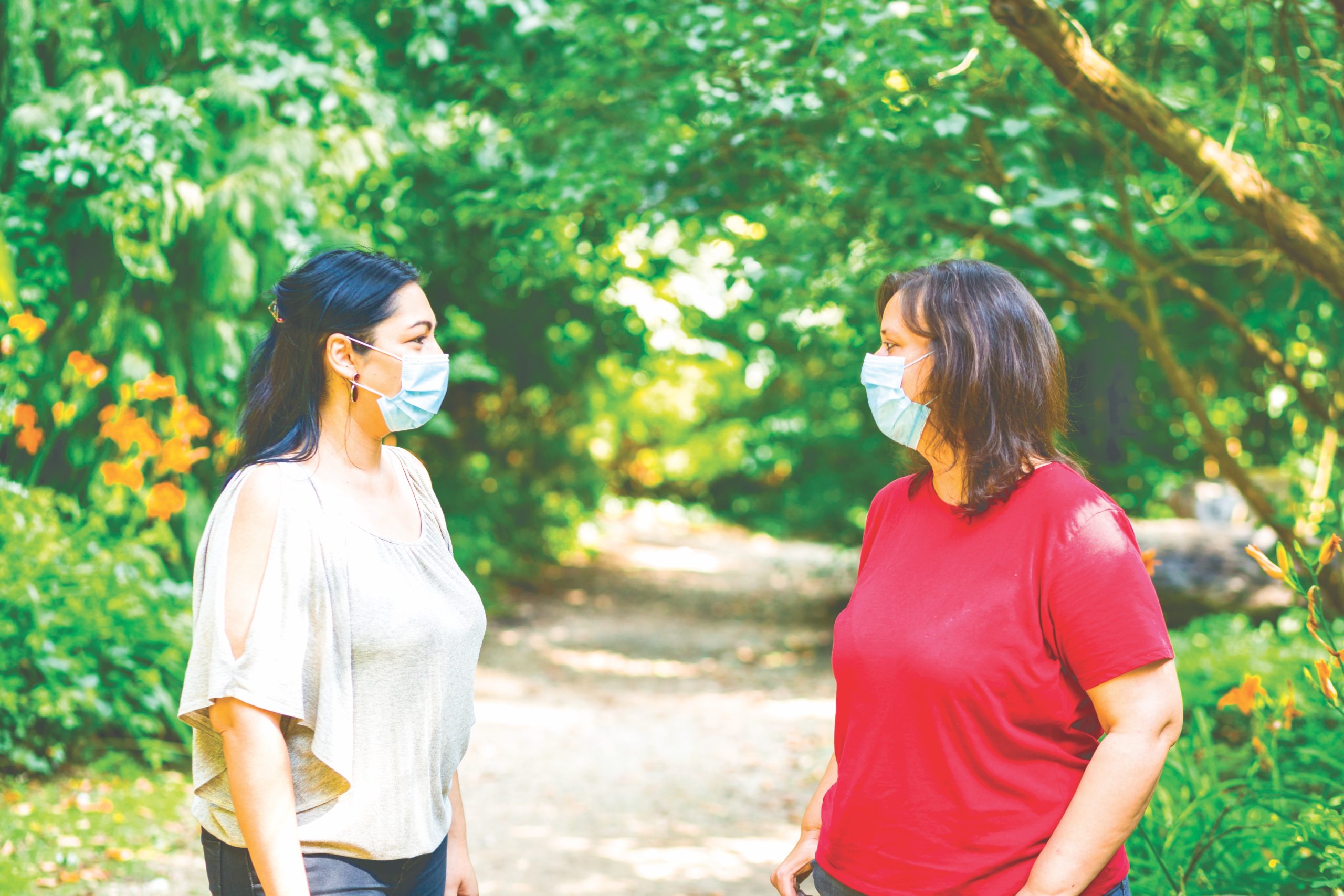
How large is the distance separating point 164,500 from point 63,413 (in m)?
0.66

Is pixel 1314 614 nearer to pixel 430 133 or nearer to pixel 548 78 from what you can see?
pixel 548 78

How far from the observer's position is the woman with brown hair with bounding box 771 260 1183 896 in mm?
1536

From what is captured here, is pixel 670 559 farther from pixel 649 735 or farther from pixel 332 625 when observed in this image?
pixel 332 625

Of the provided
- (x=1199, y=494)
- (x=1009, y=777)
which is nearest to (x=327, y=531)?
(x=1009, y=777)

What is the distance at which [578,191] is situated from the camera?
394cm

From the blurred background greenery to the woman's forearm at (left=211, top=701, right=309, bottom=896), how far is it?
7.01 ft

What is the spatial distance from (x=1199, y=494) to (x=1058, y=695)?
7.46 metres

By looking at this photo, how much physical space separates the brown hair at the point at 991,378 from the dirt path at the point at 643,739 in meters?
3.10

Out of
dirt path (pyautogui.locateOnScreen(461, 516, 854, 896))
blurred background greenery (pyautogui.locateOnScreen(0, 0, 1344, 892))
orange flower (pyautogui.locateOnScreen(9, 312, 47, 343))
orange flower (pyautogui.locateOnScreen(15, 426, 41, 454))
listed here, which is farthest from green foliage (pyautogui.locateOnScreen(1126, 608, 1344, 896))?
orange flower (pyautogui.locateOnScreen(15, 426, 41, 454))

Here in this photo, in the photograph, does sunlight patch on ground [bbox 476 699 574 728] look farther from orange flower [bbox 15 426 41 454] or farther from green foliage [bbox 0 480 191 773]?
orange flower [bbox 15 426 41 454]

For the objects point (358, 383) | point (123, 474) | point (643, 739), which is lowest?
point (643, 739)

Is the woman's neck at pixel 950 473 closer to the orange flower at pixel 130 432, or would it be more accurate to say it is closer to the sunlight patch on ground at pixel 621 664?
the orange flower at pixel 130 432

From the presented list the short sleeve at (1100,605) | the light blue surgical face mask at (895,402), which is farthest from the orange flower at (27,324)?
the short sleeve at (1100,605)

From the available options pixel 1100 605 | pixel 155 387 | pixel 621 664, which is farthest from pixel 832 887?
pixel 621 664
